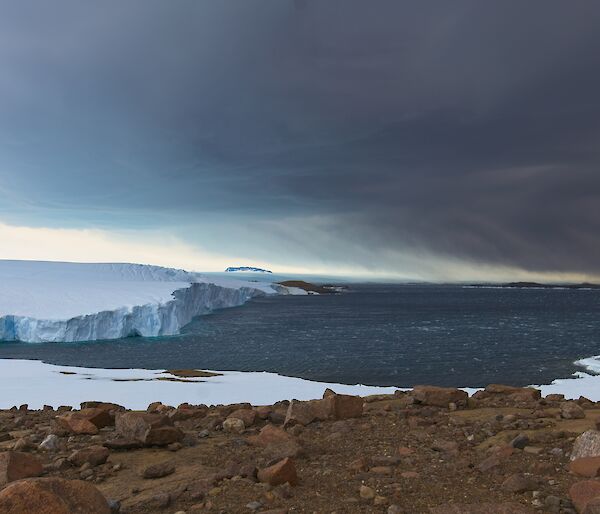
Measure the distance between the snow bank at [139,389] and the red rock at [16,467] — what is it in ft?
34.2

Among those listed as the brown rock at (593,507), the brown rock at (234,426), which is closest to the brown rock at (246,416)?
the brown rock at (234,426)

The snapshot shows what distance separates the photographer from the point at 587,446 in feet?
19.1

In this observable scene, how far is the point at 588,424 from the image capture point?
7.99 meters

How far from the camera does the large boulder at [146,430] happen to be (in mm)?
7098

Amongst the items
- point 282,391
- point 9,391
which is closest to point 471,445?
point 282,391

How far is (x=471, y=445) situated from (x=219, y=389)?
14013 mm

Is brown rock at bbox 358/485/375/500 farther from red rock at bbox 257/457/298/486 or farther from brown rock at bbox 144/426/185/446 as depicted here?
brown rock at bbox 144/426/185/446

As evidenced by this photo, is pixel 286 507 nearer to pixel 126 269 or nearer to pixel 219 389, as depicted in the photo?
pixel 219 389

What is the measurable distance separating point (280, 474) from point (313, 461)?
115 centimetres

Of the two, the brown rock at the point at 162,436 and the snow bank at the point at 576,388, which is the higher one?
the brown rock at the point at 162,436

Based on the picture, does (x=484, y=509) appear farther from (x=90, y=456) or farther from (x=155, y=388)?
(x=155, y=388)

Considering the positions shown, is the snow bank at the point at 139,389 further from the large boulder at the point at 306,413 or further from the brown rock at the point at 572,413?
the brown rock at the point at 572,413

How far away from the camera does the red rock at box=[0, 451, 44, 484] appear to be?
17.7 feet

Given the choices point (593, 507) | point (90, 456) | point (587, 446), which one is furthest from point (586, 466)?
point (90, 456)
